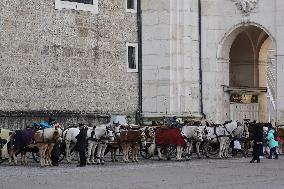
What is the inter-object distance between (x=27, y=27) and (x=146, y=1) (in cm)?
778

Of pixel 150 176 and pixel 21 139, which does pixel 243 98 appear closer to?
pixel 21 139

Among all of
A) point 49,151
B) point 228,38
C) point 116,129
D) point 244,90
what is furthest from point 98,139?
point 244,90

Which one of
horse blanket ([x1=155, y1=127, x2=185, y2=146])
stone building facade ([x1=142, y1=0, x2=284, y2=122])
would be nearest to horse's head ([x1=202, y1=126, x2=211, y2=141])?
horse blanket ([x1=155, y1=127, x2=185, y2=146])

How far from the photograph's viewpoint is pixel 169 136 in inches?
1282

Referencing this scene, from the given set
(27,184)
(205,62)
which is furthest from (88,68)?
(27,184)

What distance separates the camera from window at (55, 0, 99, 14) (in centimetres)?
3856

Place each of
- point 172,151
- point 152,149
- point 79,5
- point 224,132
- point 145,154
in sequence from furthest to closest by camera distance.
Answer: point 79,5, point 172,151, point 224,132, point 145,154, point 152,149

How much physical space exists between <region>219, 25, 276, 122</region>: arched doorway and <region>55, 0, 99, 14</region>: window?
336 inches

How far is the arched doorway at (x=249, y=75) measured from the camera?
44722 mm

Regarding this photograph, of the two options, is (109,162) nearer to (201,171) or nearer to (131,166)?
(131,166)

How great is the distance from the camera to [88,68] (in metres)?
39.5

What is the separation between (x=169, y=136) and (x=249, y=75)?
15231mm

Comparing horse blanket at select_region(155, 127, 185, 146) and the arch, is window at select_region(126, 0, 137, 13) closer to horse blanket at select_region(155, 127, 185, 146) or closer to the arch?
the arch

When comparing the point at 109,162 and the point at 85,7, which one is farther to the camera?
the point at 85,7
